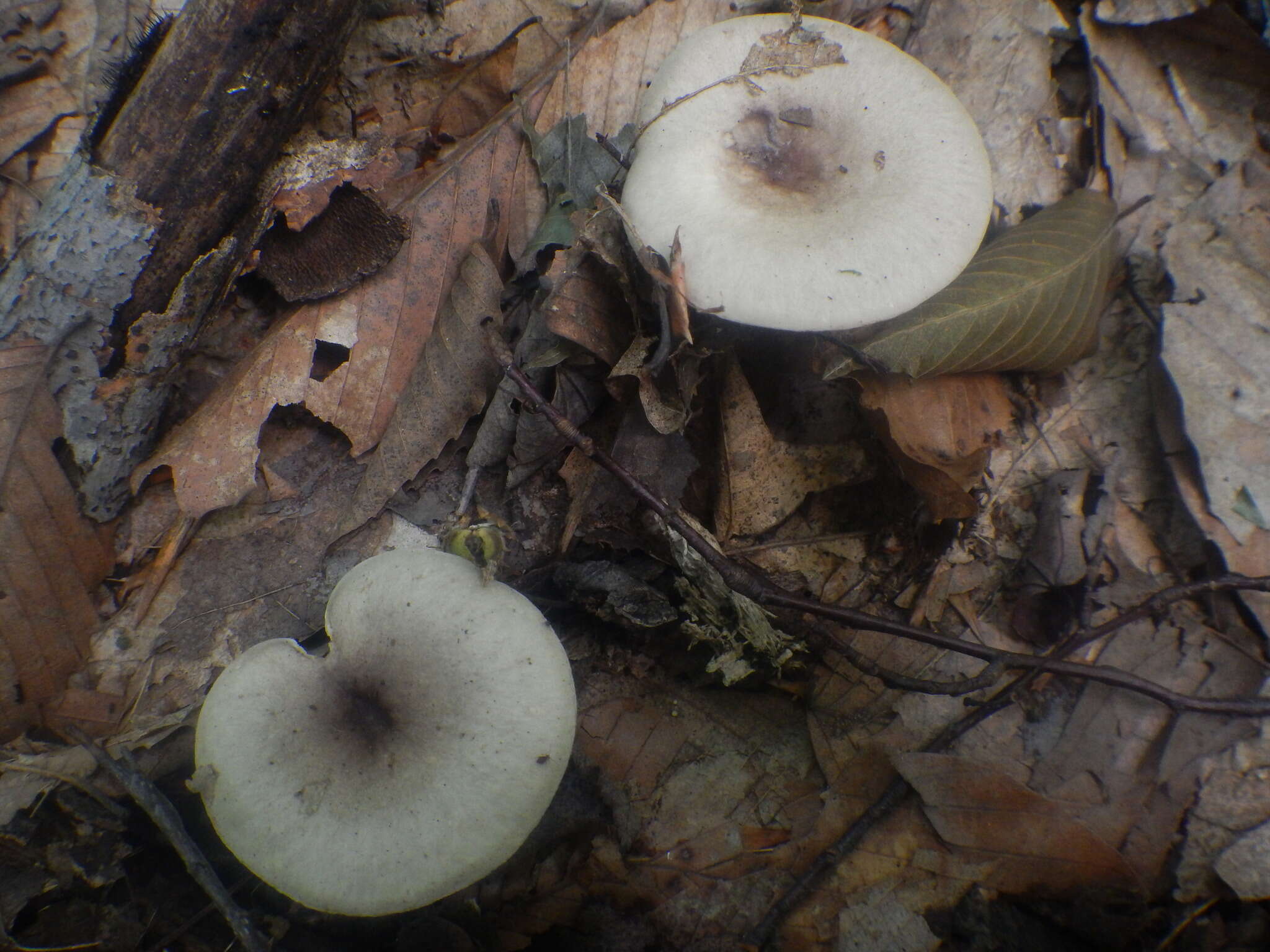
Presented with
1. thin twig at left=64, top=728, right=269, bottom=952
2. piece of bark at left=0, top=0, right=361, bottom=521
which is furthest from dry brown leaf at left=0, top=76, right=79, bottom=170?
thin twig at left=64, top=728, right=269, bottom=952

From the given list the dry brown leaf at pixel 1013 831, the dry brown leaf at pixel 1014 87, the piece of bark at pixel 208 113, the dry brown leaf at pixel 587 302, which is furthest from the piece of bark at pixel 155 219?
the dry brown leaf at pixel 1013 831

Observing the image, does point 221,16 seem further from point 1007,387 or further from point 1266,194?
point 1266,194

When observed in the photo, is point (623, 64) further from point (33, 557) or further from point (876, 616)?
point (33, 557)

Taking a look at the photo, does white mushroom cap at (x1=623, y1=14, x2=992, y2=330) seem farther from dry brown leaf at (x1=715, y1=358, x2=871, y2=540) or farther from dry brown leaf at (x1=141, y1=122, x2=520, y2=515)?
dry brown leaf at (x1=141, y1=122, x2=520, y2=515)

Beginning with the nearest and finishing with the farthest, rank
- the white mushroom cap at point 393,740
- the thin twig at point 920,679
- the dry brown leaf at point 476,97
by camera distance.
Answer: the white mushroom cap at point 393,740
the thin twig at point 920,679
the dry brown leaf at point 476,97

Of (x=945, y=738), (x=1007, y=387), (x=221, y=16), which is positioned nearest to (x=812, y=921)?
(x=945, y=738)

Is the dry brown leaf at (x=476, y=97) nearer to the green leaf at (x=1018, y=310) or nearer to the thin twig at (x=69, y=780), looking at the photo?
the green leaf at (x=1018, y=310)
